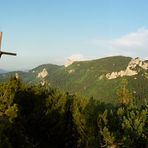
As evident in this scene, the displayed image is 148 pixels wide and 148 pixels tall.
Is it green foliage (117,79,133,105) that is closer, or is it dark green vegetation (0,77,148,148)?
dark green vegetation (0,77,148,148)

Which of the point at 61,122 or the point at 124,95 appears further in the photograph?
the point at 124,95

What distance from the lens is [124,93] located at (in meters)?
90.1

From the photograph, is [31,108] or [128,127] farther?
[31,108]

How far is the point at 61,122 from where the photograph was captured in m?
48.4

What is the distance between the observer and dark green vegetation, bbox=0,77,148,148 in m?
38.8

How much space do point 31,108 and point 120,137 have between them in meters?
15.5

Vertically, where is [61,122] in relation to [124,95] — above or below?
below

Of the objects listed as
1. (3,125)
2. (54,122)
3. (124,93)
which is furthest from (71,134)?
(124,93)

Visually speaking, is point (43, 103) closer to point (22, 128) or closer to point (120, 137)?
point (22, 128)

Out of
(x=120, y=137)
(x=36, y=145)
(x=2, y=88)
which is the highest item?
(x=2, y=88)

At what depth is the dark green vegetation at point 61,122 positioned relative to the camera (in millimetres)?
38812

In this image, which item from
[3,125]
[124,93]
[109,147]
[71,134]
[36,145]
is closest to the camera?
[3,125]

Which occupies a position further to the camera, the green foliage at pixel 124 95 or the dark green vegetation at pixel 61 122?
the green foliage at pixel 124 95

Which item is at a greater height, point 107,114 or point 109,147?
point 107,114
